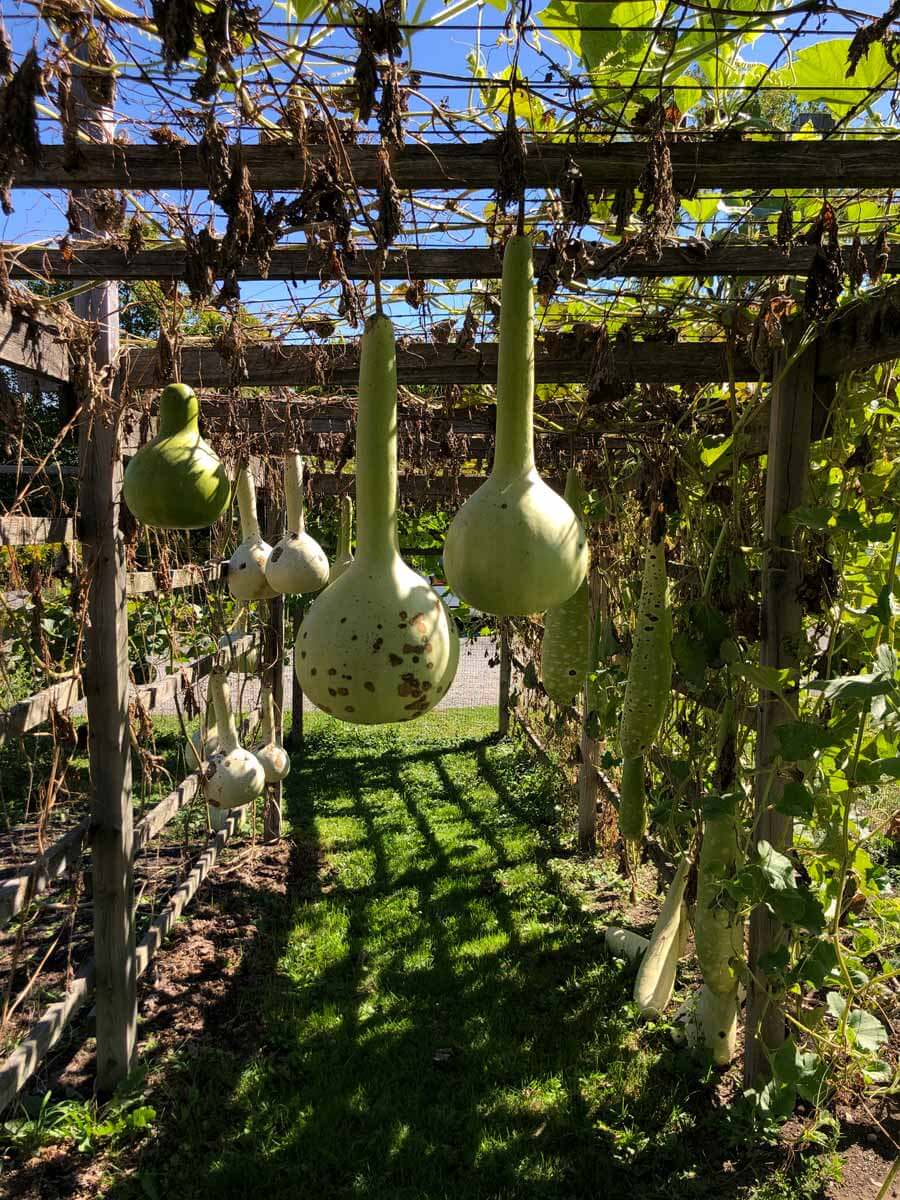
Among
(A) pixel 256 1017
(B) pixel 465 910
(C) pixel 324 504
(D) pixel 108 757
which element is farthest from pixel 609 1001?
(C) pixel 324 504

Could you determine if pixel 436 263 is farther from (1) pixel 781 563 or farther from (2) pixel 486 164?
(1) pixel 781 563

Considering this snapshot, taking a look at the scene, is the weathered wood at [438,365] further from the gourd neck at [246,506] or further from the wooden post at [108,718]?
the gourd neck at [246,506]

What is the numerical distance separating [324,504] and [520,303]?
8.21 metres

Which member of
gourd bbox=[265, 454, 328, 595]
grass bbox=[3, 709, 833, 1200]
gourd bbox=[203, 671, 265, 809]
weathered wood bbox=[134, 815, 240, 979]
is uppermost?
gourd bbox=[265, 454, 328, 595]

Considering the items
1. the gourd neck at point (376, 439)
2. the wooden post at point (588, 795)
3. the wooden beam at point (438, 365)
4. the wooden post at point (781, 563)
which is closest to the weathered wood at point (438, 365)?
the wooden beam at point (438, 365)

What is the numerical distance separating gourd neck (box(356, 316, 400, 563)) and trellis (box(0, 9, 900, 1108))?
153 mm

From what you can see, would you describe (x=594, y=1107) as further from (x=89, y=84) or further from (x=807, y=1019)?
(x=89, y=84)

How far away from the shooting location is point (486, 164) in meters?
1.57

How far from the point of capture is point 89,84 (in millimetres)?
1594

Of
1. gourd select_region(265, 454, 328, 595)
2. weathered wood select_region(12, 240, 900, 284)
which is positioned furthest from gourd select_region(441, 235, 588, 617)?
gourd select_region(265, 454, 328, 595)

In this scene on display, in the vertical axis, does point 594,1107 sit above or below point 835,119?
below

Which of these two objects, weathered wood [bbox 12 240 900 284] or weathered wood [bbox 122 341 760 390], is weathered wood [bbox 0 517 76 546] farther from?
weathered wood [bbox 12 240 900 284]

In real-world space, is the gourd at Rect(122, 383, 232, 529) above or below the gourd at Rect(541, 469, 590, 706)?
above

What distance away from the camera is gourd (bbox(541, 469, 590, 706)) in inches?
81.6
